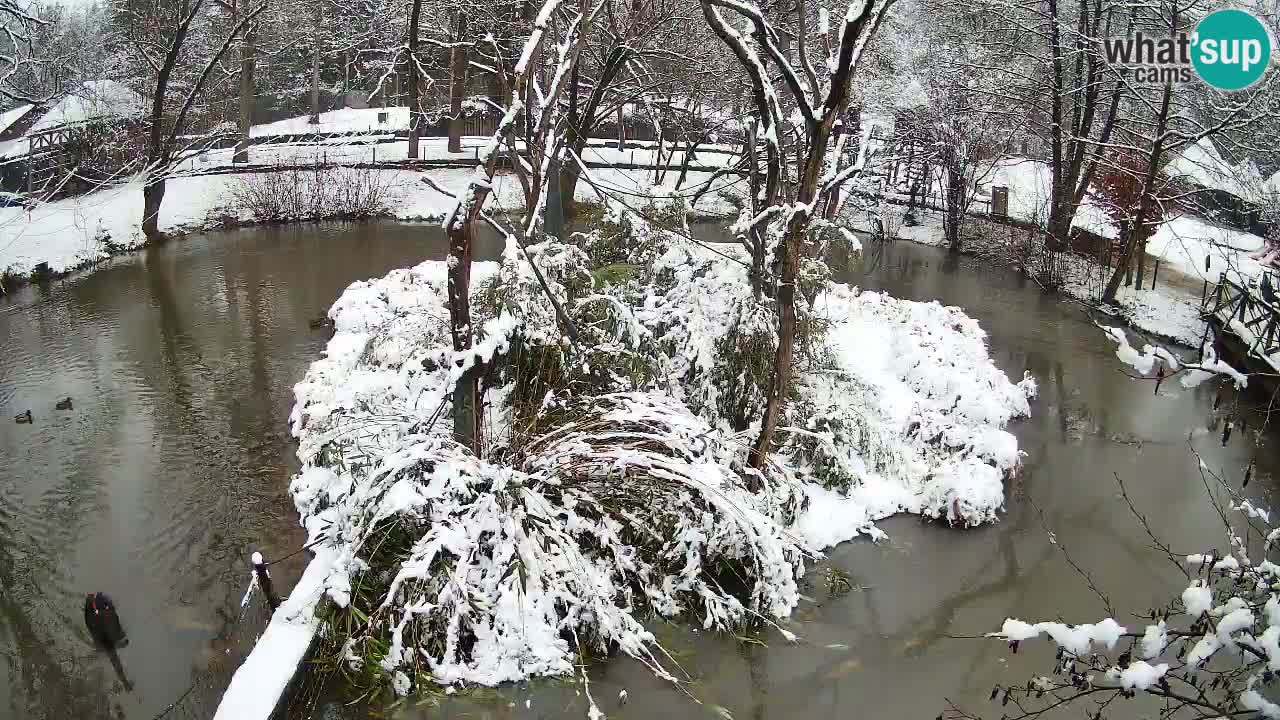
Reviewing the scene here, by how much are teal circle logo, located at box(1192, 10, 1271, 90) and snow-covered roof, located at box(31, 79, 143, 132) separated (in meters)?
22.6

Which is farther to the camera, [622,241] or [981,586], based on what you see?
[622,241]

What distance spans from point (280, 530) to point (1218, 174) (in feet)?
53.6

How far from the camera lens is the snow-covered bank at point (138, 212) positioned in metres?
17.0

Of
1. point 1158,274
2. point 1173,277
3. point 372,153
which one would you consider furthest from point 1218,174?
point 372,153

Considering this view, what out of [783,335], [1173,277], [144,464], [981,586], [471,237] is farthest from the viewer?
[1173,277]

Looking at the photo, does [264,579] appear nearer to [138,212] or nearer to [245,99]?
[138,212]

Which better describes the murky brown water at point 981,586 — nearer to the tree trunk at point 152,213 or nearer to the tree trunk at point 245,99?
the tree trunk at point 152,213

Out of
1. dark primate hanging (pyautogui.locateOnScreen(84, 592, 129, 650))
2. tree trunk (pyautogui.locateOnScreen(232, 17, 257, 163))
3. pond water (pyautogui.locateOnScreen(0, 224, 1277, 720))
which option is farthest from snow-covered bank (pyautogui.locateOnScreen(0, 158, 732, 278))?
dark primate hanging (pyautogui.locateOnScreen(84, 592, 129, 650))

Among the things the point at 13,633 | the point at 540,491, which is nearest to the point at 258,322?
the point at 13,633

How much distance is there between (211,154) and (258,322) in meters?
14.2

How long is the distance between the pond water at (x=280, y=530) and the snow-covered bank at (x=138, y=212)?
187 cm

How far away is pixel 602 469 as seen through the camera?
6.81m

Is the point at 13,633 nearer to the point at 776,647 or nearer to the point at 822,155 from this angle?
the point at 776,647

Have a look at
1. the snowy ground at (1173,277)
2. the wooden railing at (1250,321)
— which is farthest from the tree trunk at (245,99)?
the wooden railing at (1250,321)
